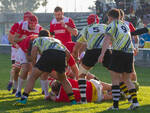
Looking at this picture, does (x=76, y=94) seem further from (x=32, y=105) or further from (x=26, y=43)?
(x=26, y=43)

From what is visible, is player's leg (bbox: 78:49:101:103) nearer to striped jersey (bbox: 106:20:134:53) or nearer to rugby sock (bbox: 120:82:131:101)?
rugby sock (bbox: 120:82:131:101)

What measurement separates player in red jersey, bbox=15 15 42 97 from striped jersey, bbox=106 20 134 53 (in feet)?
8.90

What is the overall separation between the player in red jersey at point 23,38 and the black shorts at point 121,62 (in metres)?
2.67

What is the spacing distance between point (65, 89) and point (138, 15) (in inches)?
719

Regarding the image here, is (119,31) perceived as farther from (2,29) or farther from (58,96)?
(2,29)

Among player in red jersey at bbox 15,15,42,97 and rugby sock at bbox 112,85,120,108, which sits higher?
player in red jersey at bbox 15,15,42,97

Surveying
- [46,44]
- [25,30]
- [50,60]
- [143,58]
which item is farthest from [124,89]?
[143,58]

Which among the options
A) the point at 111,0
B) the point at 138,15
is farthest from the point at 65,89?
the point at 111,0

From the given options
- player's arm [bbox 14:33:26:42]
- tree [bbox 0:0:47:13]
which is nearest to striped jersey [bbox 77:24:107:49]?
player's arm [bbox 14:33:26:42]

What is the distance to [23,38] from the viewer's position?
33.8 feet

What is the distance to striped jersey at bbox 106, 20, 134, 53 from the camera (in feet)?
25.1

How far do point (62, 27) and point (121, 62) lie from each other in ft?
13.2

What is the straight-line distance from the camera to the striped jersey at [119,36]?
7659 millimetres

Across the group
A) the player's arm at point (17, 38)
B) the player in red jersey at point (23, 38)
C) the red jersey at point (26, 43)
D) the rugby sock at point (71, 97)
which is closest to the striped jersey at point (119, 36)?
the rugby sock at point (71, 97)
